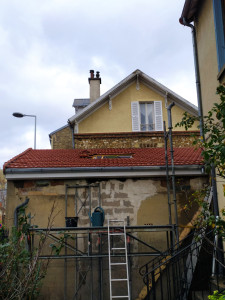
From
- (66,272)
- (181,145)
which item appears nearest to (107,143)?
(181,145)

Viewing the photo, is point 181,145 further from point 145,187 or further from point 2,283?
point 2,283

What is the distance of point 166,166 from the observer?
9.12 m

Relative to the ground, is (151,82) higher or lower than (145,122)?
higher

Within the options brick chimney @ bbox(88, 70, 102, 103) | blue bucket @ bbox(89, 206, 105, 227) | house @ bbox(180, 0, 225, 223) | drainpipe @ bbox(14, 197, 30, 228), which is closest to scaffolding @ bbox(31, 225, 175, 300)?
blue bucket @ bbox(89, 206, 105, 227)

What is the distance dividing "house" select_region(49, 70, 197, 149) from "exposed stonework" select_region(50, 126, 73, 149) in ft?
4.95

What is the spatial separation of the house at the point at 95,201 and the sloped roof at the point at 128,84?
755cm

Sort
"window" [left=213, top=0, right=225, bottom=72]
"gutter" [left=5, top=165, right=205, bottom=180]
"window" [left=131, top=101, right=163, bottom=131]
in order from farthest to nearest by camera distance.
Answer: "window" [left=131, top=101, right=163, bottom=131] < "gutter" [left=5, top=165, right=205, bottom=180] < "window" [left=213, top=0, right=225, bottom=72]

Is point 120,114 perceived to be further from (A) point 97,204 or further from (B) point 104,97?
(A) point 97,204

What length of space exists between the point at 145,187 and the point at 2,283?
480cm

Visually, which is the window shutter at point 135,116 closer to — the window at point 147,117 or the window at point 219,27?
the window at point 147,117

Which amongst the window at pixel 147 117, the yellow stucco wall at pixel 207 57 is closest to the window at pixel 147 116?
the window at pixel 147 117

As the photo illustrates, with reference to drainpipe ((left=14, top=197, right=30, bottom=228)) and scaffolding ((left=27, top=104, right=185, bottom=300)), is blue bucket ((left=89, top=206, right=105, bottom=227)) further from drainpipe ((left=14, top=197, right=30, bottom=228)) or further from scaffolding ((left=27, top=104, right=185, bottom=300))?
drainpipe ((left=14, top=197, right=30, bottom=228))

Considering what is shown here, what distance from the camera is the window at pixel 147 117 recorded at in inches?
683

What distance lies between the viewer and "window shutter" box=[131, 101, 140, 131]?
17.2 metres
